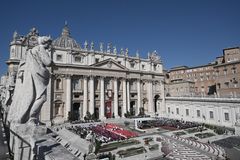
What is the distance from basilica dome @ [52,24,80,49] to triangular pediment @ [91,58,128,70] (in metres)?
8.02

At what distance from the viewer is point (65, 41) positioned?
45.8m

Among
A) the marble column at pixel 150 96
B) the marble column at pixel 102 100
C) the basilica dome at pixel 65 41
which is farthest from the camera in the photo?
the marble column at pixel 150 96

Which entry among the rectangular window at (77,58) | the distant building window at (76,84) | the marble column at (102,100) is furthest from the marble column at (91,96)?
the rectangular window at (77,58)

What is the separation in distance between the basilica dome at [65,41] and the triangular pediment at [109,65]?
8016mm

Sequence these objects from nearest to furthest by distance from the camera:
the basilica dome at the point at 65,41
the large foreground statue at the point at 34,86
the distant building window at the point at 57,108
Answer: the large foreground statue at the point at 34,86, the distant building window at the point at 57,108, the basilica dome at the point at 65,41

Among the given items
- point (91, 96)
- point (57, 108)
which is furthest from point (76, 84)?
point (57, 108)

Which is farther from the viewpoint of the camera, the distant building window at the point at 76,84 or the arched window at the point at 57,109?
the distant building window at the point at 76,84

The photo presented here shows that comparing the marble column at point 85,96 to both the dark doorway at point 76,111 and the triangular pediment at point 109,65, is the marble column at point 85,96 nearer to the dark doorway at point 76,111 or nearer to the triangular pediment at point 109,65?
the dark doorway at point 76,111

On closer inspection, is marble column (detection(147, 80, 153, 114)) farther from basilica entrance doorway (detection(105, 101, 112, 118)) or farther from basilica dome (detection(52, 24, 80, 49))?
basilica dome (detection(52, 24, 80, 49))

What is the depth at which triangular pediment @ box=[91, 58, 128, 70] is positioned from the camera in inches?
1663

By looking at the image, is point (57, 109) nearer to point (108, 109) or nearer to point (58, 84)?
point (58, 84)

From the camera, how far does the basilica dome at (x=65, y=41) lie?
146ft

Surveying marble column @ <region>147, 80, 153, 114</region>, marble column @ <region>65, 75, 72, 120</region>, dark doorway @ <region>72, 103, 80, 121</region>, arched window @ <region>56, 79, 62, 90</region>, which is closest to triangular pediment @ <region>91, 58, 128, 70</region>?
marble column @ <region>65, 75, 72, 120</region>

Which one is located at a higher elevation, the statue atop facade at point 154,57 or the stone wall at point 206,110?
the statue atop facade at point 154,57
